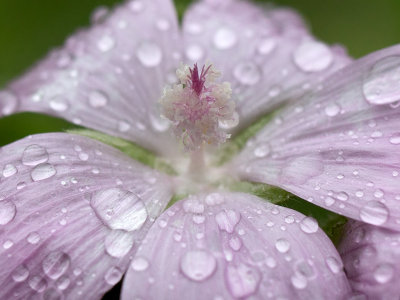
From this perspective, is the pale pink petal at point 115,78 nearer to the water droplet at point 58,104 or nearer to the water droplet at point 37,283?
the water droplet at point 58,104

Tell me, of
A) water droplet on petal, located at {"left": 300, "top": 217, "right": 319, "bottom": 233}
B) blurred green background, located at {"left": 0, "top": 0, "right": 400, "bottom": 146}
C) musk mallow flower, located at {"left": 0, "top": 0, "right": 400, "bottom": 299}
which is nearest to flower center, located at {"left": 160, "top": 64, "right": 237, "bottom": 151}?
musk mallow flower, located at {"left": 0, "top": 0, "right": 400, "bottom": 299}

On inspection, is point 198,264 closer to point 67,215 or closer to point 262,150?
point 67,215

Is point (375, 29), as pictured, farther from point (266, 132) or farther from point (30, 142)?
point (30, 142)

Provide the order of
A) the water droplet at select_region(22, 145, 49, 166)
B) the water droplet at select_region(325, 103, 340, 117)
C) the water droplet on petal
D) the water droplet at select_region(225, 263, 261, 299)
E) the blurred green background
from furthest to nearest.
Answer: the blurred green background, the water droplet at select_region(325, 103, 340, 117), the water droplet at select_region(22, 145, 49, 166), the water droplet on petal, the water droplet at select_region(225, 263, 261, 299)

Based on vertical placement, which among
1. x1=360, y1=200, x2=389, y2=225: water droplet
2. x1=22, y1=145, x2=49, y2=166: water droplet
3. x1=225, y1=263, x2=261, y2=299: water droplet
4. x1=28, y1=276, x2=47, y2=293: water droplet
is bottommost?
x1=360, y1=200, x2=389, y2=225: water droplet

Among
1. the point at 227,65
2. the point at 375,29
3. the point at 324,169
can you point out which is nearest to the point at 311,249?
the point at 324,169

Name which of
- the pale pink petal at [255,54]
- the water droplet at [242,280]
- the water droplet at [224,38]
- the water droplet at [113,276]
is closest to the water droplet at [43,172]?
the water droplet at [113,276]

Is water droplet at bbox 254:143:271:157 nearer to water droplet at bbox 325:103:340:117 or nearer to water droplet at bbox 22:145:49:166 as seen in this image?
water droplet at bbox 325:103:340:117
